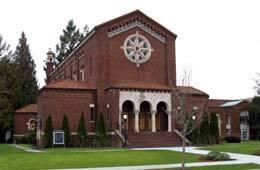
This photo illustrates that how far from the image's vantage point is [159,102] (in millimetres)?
41625

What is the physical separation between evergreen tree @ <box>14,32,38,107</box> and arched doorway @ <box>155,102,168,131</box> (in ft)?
105

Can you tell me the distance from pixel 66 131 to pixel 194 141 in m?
12.5

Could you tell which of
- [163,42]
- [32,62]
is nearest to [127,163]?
[163,42]

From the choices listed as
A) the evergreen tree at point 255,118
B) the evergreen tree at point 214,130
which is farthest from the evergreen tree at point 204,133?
the evergreen tree at point 255,118

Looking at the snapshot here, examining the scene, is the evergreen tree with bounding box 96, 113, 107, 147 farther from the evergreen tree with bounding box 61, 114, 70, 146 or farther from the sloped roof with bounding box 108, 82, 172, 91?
the sloped roof with bounding box 108, 82, 172, 91


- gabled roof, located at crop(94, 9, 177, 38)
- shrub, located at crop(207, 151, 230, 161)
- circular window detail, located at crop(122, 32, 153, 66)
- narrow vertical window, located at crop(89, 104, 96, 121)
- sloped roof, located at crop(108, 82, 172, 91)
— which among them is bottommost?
shrub, located at crop(207, 151, 230, 161)

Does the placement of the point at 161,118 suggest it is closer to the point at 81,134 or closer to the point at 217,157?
the point at 81,134

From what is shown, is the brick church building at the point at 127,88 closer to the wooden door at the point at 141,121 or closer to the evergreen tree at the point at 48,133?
the wooden door at the point at 141,121

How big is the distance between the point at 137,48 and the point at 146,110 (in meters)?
6.94

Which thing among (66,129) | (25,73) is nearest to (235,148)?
(66,129)

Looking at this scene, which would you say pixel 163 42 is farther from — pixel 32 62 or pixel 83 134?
pixel 32 62

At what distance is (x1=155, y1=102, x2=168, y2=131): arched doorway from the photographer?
4266cm

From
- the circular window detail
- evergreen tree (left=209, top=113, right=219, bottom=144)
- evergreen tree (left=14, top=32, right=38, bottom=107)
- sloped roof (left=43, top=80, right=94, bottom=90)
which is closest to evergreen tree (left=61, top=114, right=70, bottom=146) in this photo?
sloped roof (left=43, top=80, right=94, bottom=90)

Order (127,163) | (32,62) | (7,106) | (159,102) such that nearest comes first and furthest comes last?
(127,163) → (159,102) → (7,106) → (32,62)
